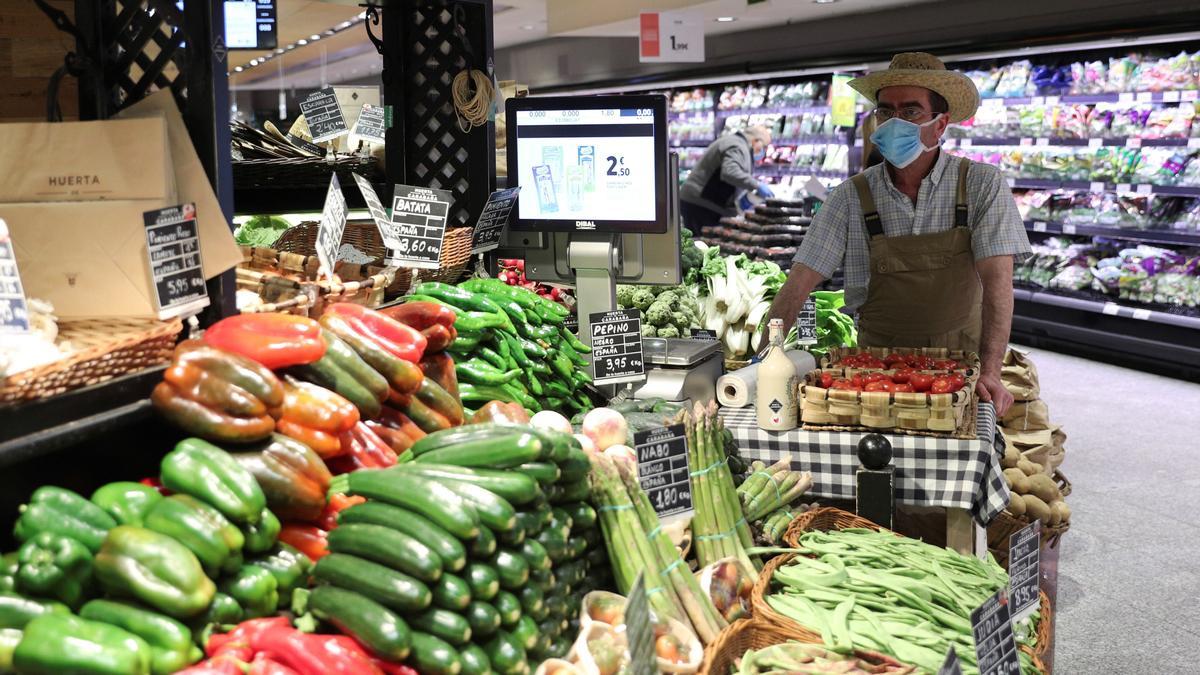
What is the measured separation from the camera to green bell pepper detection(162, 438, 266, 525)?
5.69 feet

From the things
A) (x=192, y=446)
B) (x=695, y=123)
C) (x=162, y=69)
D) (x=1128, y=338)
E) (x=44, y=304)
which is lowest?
(x=1128, y=338)

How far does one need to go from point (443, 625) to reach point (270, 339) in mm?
655

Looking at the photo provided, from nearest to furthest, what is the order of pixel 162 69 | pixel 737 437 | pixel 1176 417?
1. pixel 162 69
2. pixel 737 437
3. pixel 1176 417

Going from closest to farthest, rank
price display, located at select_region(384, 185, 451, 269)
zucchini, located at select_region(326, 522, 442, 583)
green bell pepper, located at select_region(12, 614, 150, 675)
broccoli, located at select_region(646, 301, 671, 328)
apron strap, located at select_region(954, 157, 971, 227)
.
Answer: green bell pepper, located at select_region(12, 614, 150, 675) → zucchini, located at select_region(326, 522, 442, 583) → price display, located at select_region(384, 185, 451, 269) → apron strap, located at select_region(954, 157, 971, 227) → broccoli, located at select_region(646, 301, 671, 328)

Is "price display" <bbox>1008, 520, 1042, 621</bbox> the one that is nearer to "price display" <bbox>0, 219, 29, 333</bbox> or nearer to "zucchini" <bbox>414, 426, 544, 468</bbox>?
"zucchini" <bbox>414, 426, 544, 468</bbox>

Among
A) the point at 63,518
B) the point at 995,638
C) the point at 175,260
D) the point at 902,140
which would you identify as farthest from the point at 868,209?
the point at 63,518

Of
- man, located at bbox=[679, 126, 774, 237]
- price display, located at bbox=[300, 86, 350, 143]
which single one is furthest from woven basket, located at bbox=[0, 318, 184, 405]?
man, located at bbox=[679, 126, 774, 237]

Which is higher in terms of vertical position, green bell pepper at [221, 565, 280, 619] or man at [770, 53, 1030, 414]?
man at [770, 53, 1030, 414]

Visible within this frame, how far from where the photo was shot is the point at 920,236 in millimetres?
4355

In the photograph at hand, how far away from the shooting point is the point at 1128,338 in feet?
29.5

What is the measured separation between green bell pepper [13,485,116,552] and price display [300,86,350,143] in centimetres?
243

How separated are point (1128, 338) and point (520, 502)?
8.30 metres

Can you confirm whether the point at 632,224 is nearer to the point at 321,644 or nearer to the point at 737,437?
the point at 737,437

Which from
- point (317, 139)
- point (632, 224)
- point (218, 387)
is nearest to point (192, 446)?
point (218, 387)
